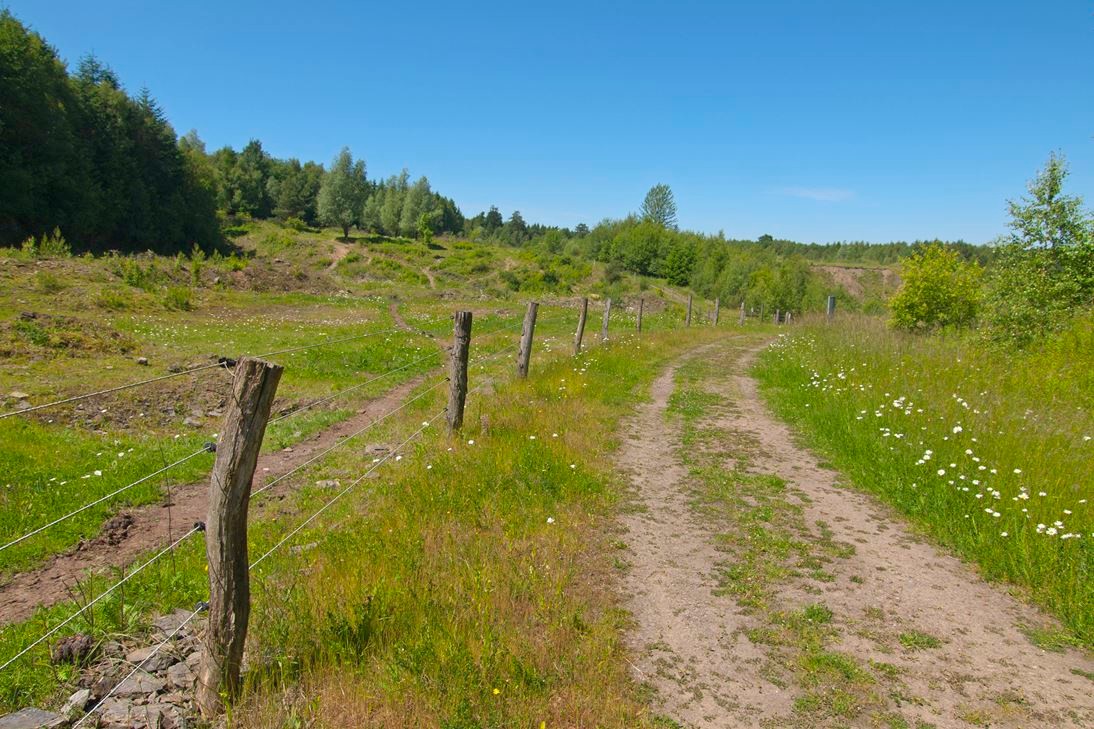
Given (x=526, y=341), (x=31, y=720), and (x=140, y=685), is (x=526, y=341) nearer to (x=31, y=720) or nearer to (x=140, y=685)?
(x=140, y=685)

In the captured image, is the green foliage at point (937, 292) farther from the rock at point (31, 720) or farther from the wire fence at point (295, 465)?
the rock at point (31, 720)

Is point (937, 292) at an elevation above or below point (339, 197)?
below

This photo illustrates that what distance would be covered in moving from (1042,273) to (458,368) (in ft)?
43.8

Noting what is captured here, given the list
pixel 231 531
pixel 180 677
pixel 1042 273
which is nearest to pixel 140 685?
pixel 180 677

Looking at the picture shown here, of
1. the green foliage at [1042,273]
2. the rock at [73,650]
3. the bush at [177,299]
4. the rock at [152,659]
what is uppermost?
the green foliage at [1042,273]

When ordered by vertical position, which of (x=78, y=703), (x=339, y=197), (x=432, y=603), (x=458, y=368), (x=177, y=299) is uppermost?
(x=339, y=197)

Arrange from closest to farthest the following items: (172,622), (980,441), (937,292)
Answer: (172,622), (980,441), (937,292)

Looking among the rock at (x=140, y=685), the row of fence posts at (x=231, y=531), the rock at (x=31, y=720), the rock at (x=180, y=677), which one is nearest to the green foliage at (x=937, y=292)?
the row of fence posts at (x=231, y=531)

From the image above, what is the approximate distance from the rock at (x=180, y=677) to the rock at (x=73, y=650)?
72 centimetres

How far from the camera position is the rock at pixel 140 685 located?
10.6 feet

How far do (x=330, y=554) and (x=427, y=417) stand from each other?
5406 mm

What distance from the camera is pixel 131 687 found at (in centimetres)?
326

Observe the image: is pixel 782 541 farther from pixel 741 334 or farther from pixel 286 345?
pixel 741 334

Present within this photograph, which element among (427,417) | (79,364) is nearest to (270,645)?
(427,417)
